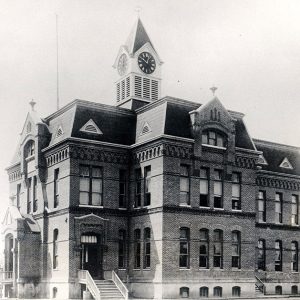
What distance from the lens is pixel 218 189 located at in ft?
128

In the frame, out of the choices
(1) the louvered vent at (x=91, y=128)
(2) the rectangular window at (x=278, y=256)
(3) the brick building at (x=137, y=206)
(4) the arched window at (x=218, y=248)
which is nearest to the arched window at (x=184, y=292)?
(3) the brick building at (x=137, y=206)

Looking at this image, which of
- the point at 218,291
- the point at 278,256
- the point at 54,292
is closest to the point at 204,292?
the point at 218,291

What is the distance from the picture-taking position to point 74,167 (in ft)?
123

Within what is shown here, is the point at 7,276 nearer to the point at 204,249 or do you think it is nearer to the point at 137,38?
the point at 204,249

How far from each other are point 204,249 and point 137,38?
1908 cm

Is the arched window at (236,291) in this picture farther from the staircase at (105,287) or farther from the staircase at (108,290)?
the staircase at (108,290)

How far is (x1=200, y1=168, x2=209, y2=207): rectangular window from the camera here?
1507 inches

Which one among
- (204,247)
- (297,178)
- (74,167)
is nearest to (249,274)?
(204,247)

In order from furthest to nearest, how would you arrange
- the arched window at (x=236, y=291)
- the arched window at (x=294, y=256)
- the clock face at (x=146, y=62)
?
1. the clock face at (x=146, y=62)
2. the arched window at (x=294, y=256)
3. the arched window at (x=236, y=291)

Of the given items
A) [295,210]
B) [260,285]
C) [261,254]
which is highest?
[295,210]

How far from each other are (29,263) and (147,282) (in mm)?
8548

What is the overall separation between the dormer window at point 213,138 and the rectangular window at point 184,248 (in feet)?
20.1

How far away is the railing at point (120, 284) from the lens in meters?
35.0

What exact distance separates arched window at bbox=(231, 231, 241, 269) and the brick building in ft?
0.22
